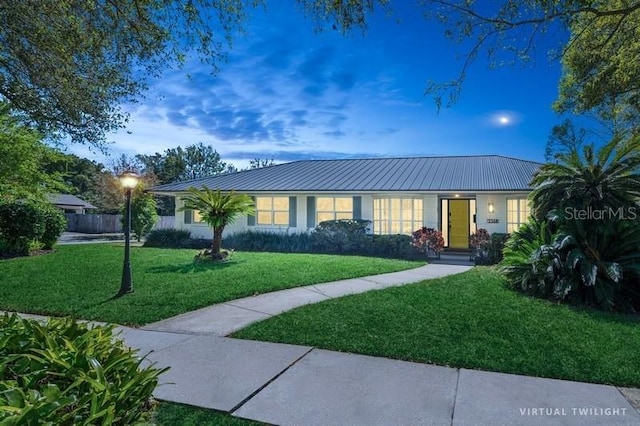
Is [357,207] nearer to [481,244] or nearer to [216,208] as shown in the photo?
[481,244]

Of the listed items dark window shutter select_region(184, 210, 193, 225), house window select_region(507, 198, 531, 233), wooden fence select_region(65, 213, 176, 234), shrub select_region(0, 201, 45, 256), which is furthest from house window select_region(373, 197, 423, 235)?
wooden fence select_region(65, 213, 176, 234)

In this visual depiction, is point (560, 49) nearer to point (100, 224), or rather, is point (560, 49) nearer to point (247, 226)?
point (247, 226)

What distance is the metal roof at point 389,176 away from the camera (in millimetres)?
14905

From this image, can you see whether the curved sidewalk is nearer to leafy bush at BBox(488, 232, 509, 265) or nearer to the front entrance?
leafy bush at BBox(488, 232, 509, 265)

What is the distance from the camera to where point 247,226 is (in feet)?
57.7

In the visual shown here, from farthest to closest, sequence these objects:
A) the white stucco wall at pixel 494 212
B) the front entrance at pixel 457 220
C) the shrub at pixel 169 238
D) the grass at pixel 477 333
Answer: the shrub at pixel 169 238
the front entrance at pixel 457 220
the white stucco wall at pixel 494 212
the grass at pixel 477 333

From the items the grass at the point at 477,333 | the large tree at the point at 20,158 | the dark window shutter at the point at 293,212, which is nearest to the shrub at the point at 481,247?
the grass at the point at 477,333

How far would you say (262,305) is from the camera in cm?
635

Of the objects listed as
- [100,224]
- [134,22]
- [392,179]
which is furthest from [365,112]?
[100,224]

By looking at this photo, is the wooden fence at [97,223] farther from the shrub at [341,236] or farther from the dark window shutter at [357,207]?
the dark window shutter at [357,207]

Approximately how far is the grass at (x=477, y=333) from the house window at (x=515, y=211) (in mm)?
8646

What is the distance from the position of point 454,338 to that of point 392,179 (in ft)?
40.8

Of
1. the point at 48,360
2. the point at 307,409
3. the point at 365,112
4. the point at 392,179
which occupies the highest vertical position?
the point at 365,112

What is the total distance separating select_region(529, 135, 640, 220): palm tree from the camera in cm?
673
